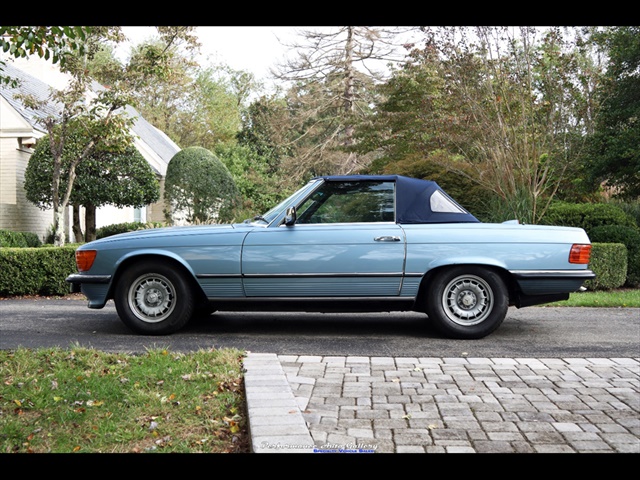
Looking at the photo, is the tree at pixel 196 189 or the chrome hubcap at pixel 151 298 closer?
the chrome hubcap at pixel 151 298

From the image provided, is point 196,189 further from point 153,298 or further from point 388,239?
point 388,239

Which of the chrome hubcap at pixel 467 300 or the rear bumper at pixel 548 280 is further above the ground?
the rear bumper at pixel 548 280

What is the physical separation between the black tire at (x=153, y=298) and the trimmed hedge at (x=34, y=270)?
15.7 feet

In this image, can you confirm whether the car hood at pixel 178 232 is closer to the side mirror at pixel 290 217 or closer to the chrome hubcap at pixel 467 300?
the side mirror at pixel 290 217

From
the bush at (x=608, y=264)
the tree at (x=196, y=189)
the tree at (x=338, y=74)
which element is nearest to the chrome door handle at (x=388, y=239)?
the bush at (x=608, y=264)

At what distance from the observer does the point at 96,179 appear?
19.8 metres

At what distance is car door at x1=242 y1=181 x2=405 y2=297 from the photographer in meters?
7.23

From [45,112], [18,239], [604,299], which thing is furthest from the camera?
[45,112]

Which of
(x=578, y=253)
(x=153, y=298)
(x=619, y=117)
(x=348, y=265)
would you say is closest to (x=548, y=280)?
(x=578, y=253)

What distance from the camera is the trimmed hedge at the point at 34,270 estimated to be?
11.7 m

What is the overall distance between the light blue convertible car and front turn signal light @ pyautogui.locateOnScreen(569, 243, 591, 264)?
0.04 feet

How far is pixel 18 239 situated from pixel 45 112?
3986 millimetres

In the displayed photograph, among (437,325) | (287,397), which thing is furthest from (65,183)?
(287,397)

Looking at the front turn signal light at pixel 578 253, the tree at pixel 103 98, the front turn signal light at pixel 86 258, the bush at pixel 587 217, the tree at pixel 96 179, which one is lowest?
the front turn signal light at pixel 86 258
